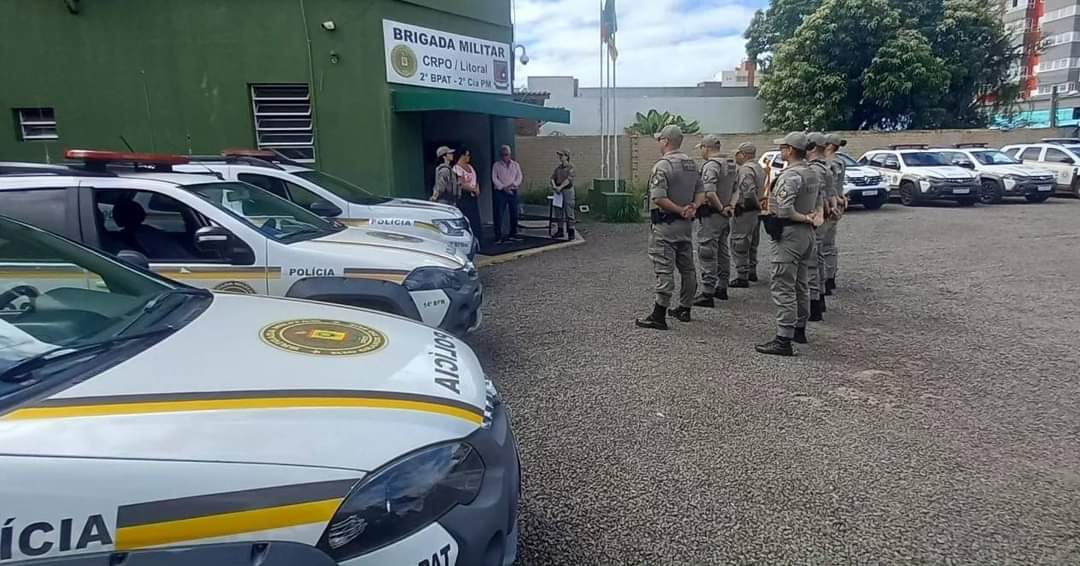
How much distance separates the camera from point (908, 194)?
18.8 meters

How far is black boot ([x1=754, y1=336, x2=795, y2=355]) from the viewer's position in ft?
18.8

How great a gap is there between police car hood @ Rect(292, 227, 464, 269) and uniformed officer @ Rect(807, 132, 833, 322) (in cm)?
320

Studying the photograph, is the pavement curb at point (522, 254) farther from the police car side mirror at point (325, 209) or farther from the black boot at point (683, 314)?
the black boot at point (683, 314)

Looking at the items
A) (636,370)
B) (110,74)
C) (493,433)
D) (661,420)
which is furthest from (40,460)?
(110,74)

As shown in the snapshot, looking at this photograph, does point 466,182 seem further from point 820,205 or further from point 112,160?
point 112,160

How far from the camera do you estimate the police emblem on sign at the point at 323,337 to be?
2.29 metres

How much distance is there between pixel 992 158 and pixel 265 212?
20.7m

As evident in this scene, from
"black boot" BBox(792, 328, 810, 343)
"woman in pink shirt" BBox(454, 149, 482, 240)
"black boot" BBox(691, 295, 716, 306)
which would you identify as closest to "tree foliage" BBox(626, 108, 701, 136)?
"woman in pink shirt" BBox(454, 149, 482, 240)

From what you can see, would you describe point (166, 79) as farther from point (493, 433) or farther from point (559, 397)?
point (493, 433)

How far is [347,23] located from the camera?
1090 cm

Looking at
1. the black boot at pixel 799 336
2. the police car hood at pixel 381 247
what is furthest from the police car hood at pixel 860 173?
the police car hood at pixel 381 247

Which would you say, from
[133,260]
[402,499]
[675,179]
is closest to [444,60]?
[675,179]

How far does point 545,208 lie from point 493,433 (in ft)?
51.0

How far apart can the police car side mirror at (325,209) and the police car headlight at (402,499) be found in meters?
6.02
